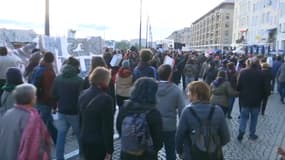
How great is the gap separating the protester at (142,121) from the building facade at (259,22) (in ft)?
196

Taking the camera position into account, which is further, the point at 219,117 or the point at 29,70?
the point at 29,70

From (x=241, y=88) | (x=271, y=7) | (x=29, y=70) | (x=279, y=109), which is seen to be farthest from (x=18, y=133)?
(x=271, y=7)

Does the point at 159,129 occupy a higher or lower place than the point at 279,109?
higher

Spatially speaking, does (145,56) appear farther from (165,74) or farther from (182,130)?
(182,130)

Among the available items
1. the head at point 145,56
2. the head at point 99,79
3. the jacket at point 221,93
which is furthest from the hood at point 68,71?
the jacket at point 221,93

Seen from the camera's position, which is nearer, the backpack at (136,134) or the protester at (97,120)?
the backpack at (136,134)

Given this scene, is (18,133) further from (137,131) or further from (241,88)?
(241,88)

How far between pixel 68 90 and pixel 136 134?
2292 mm

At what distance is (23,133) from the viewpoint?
4238 mm

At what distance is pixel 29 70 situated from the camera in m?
8.41

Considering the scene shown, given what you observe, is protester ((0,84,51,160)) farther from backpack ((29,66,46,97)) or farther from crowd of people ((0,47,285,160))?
backpack ((29,66,46,97))

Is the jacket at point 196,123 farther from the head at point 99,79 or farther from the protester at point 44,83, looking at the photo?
the protester at point 44,83

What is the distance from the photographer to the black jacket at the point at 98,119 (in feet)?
15.8

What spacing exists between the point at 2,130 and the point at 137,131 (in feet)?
4.61
